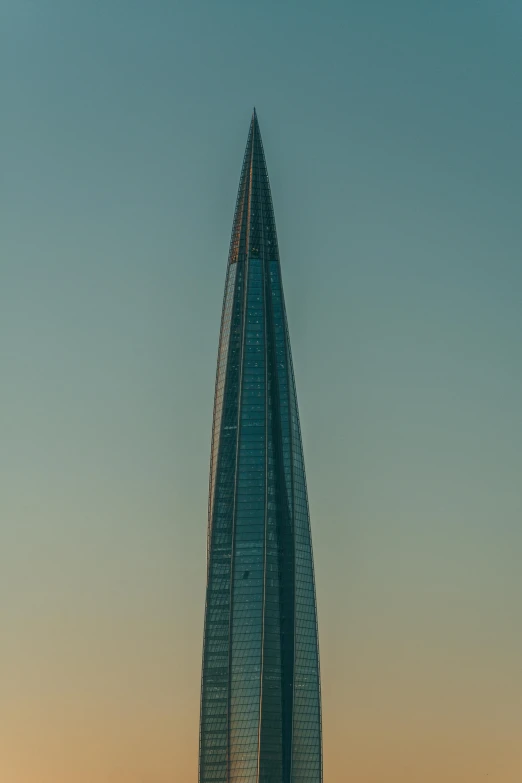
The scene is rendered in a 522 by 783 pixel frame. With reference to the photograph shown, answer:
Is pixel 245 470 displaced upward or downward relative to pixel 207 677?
upward

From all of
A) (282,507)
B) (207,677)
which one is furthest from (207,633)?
(282,507)

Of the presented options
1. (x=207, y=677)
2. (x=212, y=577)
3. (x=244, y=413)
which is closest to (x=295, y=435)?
(x=244, y=413)

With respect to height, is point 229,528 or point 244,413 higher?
point 244,413

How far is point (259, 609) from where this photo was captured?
19462 cm

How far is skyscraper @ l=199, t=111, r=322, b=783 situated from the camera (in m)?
191

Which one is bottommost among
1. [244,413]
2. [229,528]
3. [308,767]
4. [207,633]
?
[308,767]

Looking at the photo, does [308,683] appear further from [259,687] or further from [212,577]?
[212,577]

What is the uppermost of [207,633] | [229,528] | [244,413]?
[244,413]

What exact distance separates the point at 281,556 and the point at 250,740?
24603 millimetres

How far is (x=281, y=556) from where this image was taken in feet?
649

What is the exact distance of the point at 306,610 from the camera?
644ft

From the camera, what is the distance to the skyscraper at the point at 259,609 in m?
191

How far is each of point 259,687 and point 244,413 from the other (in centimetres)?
3661

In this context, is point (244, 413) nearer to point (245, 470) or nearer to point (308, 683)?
point (245, 470)
